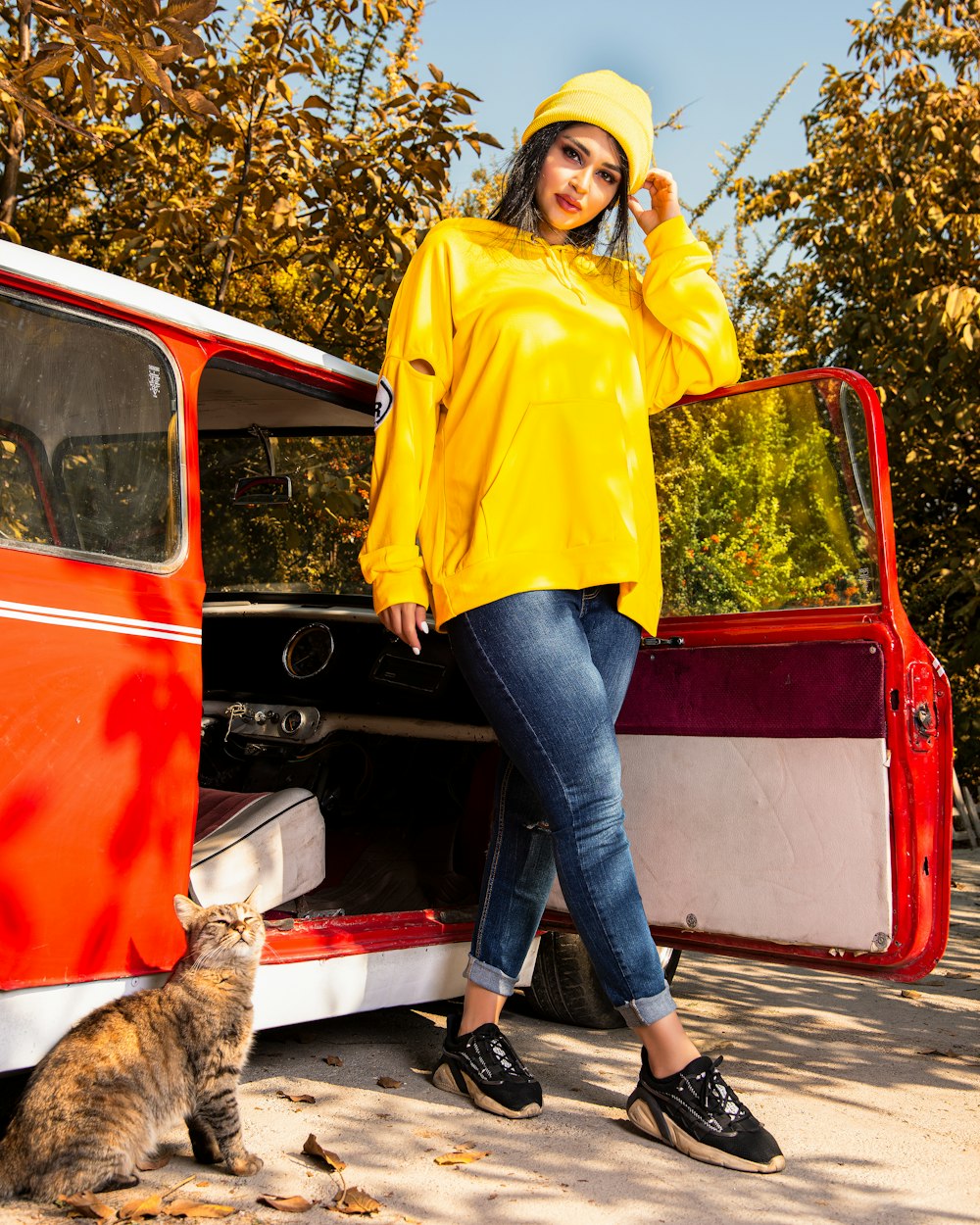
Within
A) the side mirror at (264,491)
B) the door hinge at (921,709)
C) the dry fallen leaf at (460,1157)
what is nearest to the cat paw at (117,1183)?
the dry fallen leaf at (460,1157)

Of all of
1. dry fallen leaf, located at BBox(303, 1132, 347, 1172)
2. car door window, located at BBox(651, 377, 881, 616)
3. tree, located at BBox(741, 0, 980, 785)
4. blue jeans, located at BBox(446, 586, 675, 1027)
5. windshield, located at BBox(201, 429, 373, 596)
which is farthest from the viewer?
tree, located at BBox(741, 0, 980, 785)

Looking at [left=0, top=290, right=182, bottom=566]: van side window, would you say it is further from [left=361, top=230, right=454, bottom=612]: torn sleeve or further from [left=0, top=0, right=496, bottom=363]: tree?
[left=0, top=0, right=496, bottom=363]: tree

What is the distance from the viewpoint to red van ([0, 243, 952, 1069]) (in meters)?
2.59

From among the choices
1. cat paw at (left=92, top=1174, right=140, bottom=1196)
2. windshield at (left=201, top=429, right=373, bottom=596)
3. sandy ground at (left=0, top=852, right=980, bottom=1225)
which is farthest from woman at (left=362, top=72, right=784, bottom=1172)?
windshield at (left=201, top=429, right=373, bottom=596)

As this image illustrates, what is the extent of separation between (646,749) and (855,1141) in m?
1.14

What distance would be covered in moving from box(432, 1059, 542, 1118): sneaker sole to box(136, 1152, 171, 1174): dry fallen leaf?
77cm

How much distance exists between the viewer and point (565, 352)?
3.05 meters

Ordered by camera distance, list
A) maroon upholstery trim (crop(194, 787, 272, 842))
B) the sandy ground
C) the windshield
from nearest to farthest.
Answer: the sandy ground → maroon upholstery trim (crop(194, 787, 272, 842)) → the windshield

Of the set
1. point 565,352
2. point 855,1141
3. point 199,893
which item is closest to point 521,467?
point 565,352

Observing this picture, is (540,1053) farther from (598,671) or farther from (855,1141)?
(598,671)

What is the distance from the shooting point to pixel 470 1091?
3.15 meters

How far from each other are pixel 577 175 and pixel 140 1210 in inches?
101

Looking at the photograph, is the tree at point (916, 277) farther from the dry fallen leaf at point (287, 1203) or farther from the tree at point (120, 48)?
the dry fallen leaf at point (287, 1203)

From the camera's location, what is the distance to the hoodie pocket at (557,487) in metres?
2.95
